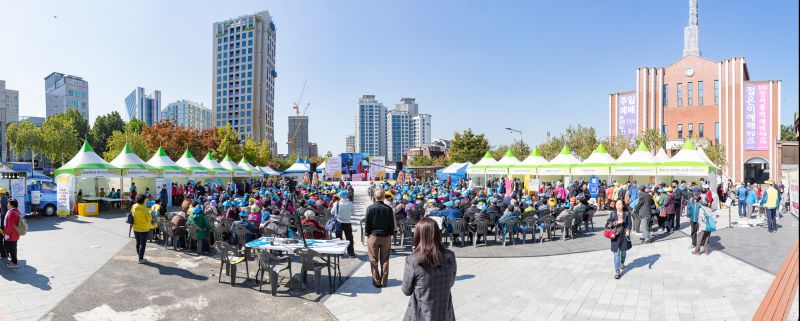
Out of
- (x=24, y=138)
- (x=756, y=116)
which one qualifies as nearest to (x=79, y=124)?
(x=24, y=138)

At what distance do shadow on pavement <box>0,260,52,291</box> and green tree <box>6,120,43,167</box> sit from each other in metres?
45.9

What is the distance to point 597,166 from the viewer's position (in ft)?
69.2

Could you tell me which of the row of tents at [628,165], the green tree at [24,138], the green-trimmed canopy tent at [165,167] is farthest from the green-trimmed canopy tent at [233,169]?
the green tree at [24,138]

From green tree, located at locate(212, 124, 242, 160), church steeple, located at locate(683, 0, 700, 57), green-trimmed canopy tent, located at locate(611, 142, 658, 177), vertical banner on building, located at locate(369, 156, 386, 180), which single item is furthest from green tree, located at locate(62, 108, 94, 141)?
church steeple, located at locate(683, 0, 700, 57)

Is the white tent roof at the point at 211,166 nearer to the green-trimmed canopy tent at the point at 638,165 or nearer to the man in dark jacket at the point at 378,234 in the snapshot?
the man in dark jacket at the point at 378,234

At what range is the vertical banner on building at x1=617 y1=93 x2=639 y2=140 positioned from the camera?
5066cm

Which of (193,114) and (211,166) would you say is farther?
(193,114)

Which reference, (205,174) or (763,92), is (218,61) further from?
(763,92)

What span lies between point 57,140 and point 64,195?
3432 centimetres

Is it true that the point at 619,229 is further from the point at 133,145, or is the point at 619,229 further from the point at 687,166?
the point at 133,145

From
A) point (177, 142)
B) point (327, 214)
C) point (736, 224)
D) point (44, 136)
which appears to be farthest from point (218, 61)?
point (736, 224)

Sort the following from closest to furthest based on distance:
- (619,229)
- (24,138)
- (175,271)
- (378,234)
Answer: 1. (378,234)
2. (619,229)
3. (175,271)
4. (24,138)

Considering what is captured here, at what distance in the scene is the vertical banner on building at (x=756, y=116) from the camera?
42500 millimetres

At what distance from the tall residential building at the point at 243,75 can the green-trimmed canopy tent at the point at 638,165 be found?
331 ft
